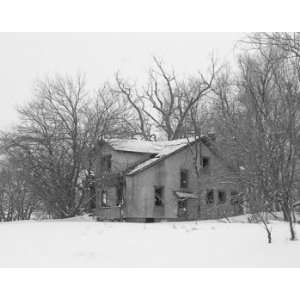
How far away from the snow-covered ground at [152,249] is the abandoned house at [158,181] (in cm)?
1788

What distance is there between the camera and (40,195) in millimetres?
35875

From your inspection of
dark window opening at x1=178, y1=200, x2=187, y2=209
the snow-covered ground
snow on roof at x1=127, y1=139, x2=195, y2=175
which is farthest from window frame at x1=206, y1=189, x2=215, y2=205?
the snow-covered ground

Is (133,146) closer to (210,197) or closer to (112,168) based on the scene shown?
(112,168)

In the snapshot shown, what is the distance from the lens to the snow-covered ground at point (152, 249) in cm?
1139

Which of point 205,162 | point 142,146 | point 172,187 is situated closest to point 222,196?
point 205,162

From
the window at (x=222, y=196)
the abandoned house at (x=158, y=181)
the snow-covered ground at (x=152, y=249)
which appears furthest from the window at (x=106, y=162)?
the snow-covered ground at (x=152, y=249)

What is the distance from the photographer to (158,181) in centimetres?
3509

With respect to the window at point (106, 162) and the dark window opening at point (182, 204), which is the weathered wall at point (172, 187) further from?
the window at point (106, 162)

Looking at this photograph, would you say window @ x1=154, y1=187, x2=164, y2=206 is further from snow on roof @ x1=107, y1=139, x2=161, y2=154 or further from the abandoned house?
snow on roof @ x1=107, y1=139, x2=161, y2=154

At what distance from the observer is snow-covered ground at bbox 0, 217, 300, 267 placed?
1139 cm

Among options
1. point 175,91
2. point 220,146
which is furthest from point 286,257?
point 175,91

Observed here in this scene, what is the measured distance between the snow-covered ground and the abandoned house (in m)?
17.9

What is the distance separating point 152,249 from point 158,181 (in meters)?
22.2
